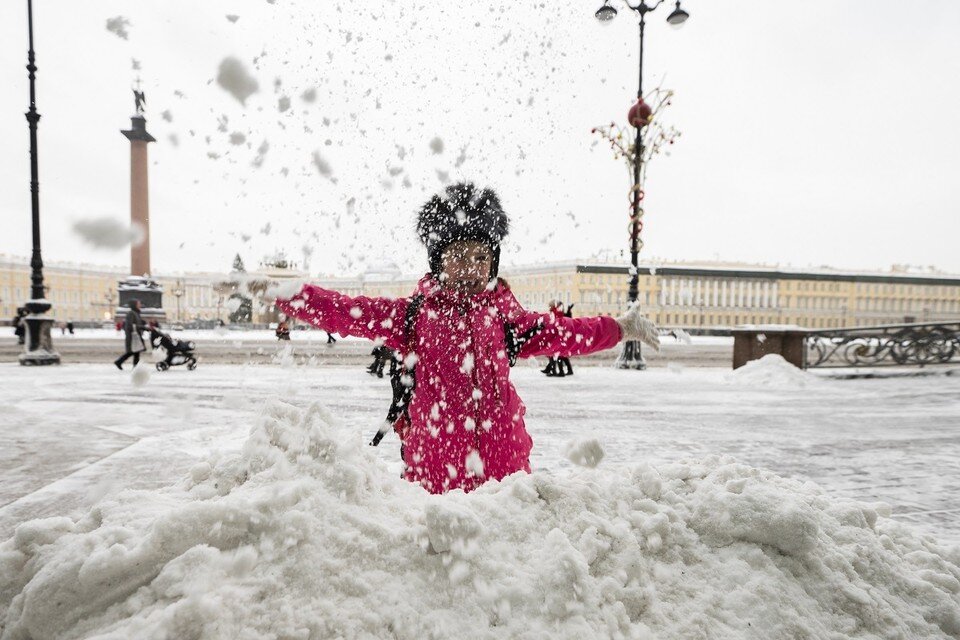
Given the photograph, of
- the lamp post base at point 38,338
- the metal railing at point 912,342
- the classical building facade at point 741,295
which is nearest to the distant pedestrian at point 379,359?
the lamp post base at point 38,338

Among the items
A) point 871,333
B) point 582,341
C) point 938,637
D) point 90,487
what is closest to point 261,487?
point 582,341

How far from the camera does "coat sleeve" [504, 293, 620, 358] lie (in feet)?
7.21

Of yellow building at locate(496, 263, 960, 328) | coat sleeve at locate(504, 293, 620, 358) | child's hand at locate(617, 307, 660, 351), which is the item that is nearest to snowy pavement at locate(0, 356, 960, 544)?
coat sleeve at locate(504, 293, 620, 358)

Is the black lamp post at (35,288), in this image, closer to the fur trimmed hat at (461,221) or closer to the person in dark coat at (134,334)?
the person in dark coat at (134,334)

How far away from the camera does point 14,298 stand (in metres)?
83.8

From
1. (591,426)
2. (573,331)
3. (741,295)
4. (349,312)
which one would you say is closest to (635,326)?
(573,331)

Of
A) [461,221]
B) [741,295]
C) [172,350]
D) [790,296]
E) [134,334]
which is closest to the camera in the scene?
[461,221]

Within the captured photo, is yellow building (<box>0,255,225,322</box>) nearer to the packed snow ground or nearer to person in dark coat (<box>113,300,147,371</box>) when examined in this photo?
person in dark coat (<box>113,300,147,371</box>)

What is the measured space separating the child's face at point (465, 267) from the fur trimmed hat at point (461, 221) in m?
0.05

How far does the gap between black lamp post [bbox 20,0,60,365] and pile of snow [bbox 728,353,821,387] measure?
16652 mm

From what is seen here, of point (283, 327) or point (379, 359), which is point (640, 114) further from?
point (283, 327)

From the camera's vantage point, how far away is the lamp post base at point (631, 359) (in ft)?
46.2

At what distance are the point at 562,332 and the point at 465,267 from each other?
50 cm

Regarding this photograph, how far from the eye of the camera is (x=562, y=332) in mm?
2197
